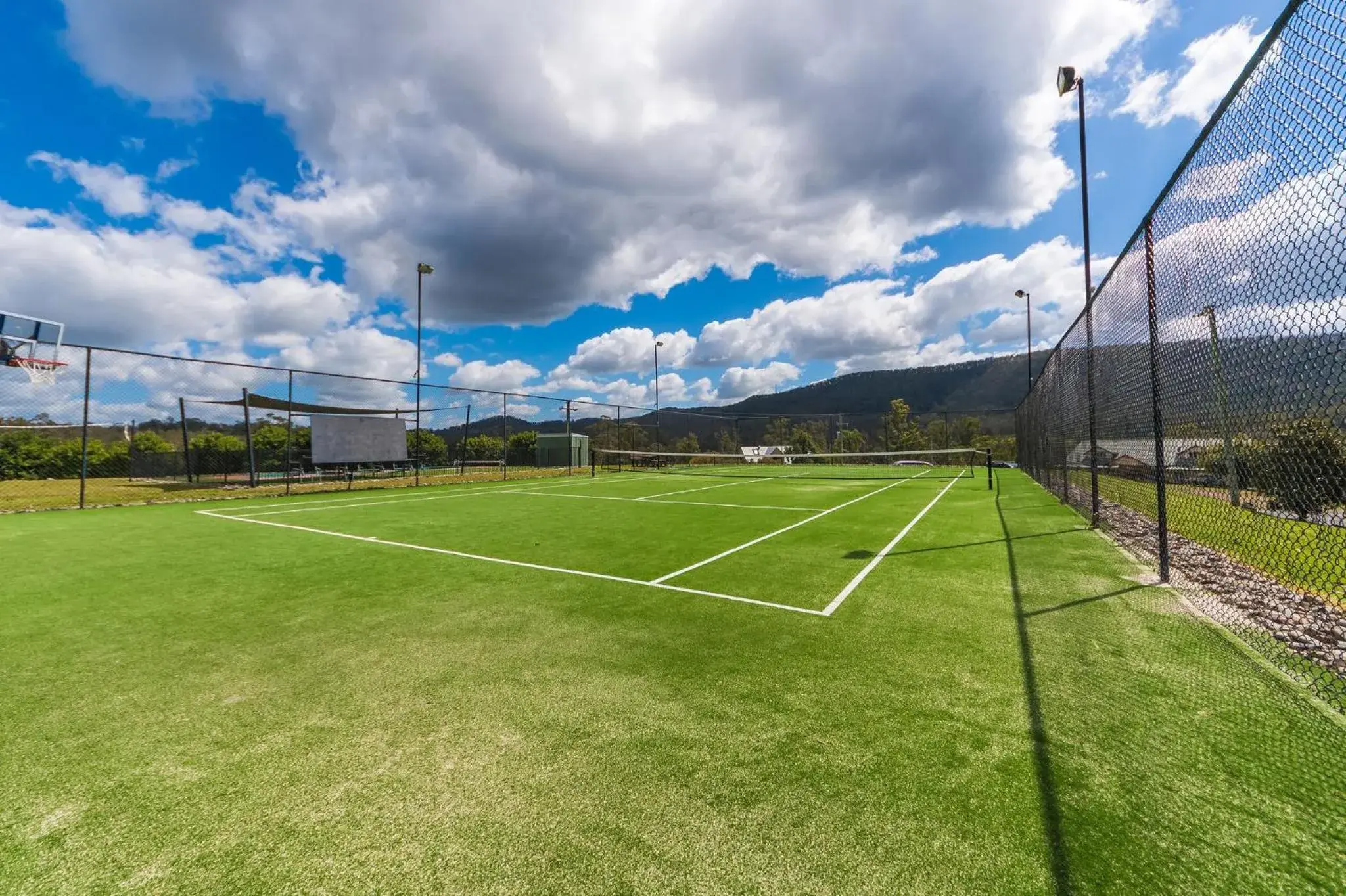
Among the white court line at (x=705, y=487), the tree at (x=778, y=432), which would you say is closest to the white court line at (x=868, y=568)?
the white court line at (x=705, y=487)

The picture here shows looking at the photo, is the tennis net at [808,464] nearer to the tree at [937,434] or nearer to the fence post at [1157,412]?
the tree at [937,434]

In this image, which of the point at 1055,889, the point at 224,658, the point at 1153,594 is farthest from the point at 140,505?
the point at 1153,594

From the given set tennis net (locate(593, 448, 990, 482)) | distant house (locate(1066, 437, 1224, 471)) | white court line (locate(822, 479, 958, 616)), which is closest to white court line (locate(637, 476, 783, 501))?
tennis net (locate(593, 448, 990, 482))

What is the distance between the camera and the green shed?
127 feet

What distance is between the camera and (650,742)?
2.36m

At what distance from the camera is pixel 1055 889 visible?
1.55 metres

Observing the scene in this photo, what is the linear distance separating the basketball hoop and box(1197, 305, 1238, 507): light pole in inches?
781

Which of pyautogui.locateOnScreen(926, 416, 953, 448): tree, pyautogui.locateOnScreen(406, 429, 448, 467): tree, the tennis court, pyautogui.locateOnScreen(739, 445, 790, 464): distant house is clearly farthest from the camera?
pyautogui.locateOnScreen(926, 416, 953, 448): tree

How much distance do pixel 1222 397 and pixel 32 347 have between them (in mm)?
24469

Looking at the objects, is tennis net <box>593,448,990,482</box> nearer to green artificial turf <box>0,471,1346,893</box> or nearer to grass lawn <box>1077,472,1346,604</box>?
grass lawn <box>1077,472,1346,604</box>

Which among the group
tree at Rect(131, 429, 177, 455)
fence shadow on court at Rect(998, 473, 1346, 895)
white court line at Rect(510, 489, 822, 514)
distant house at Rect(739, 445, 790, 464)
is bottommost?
fence shadow on court at Rect(998, 473, 1346, 895)

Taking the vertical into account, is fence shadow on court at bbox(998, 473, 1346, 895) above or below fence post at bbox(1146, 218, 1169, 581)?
below

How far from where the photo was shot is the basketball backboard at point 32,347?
1319 centimetres

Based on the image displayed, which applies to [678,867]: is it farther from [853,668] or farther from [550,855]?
[853,668]
